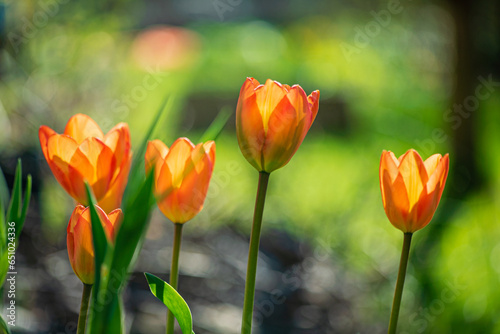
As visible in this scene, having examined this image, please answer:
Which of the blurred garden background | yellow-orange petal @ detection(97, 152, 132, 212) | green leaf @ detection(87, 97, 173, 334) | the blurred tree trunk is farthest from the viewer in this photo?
the blurred tree trunk

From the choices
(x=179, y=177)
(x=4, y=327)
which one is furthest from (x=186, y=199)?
(x=4, y=327)

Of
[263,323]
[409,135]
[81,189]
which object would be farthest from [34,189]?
[409,135]

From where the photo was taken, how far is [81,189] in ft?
1.10

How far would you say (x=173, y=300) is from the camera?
0.29 meters

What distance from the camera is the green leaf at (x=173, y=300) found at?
0.94 ft

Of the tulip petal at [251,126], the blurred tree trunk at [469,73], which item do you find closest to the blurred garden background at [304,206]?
the blurred tree trunk at [469,73]

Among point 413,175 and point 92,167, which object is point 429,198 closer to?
point 413,175

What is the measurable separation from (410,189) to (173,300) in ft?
0.50

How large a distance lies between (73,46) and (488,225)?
82 cm

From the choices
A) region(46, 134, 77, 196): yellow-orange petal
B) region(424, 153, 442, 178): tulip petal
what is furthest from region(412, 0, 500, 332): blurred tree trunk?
region(46, 134, 77, 196): yellow-orange petal

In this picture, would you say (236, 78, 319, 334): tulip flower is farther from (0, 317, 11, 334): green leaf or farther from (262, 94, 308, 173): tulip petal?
(0, 317, 11, 334): green leaf

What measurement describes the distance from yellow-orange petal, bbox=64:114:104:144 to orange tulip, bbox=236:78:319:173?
0.37ft

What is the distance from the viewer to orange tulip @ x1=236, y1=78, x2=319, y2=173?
30 cm

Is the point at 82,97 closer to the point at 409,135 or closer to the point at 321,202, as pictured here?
the point at 321,202
